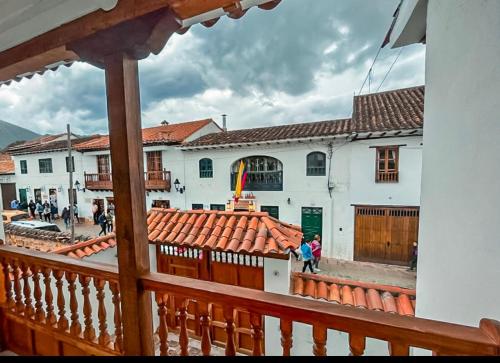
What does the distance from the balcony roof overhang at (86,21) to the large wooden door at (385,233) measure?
8145 millimetres

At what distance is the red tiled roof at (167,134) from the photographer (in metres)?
11.3

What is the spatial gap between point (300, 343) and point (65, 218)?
1375 centimetres

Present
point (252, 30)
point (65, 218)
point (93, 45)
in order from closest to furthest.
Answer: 1. point (93, 45)
2. point (252, 30)
3. point (65, 218)

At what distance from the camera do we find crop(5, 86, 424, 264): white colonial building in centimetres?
744

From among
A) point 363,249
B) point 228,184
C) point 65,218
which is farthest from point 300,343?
point 65,218

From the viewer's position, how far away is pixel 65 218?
467 inches

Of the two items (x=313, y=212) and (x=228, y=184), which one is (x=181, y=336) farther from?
(x=228, y=184)

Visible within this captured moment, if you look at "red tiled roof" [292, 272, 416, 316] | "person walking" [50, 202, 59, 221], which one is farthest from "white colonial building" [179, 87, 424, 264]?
"person walking" [50, 202, 59, 221]

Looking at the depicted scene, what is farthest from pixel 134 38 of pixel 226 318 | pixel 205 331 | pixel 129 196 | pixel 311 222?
pixel 311 222

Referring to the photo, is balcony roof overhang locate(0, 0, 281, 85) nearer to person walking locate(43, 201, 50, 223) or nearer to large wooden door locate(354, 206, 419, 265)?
large wooden door locate(354, 206, 419, 265)

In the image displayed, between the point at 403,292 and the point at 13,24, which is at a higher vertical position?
the point at 13,24

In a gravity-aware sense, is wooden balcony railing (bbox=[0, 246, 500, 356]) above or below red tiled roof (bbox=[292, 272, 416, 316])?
above

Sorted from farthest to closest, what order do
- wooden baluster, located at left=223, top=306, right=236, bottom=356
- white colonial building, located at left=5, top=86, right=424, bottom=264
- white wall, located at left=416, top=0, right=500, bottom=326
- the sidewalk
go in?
white colonial building, located at left=5, top=86, right=424, bottom=264, the sidewalk, wooden baluster, located at left=223, top=306, right=236, bottom=356, white wall, located at left=416, top=0, right=500, bottom=326

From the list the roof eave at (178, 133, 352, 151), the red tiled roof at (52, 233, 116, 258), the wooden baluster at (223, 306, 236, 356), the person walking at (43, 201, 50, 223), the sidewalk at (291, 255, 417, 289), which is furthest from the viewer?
the person walking at (43, 201, 50, 223)
